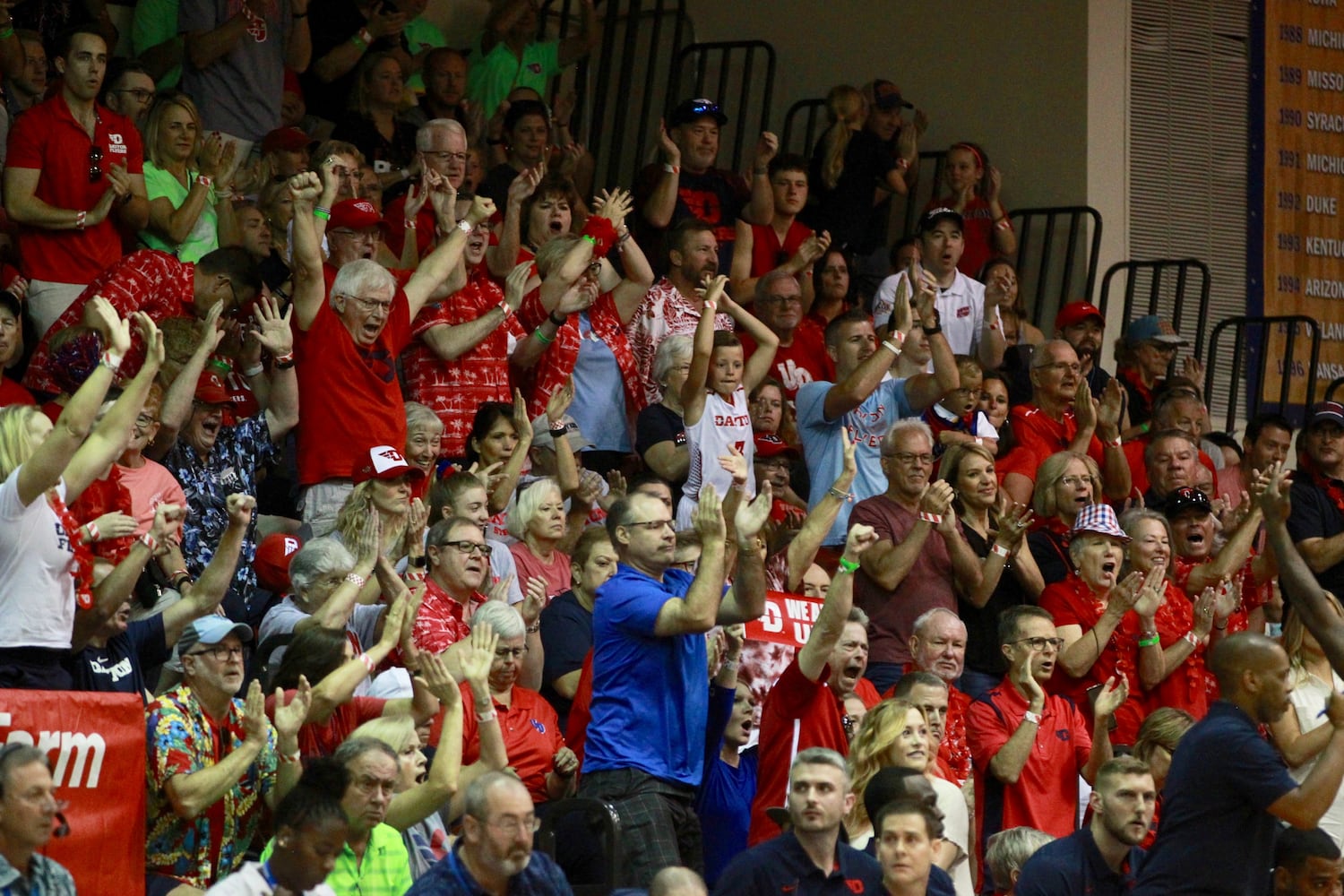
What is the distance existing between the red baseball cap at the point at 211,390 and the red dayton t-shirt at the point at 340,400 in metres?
0.45

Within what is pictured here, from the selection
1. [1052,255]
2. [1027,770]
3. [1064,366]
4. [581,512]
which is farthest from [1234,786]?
[1052,255]

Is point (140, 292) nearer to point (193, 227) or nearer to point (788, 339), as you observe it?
point (193, 227)

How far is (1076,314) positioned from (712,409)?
3837mm

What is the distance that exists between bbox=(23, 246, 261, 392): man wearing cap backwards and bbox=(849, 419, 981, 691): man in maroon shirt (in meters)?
2.88

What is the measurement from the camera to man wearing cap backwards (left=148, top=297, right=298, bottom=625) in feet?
26.5

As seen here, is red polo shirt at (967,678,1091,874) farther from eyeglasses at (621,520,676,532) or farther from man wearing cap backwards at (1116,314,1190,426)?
man wearing cap backwards at (1116,314,1190,426)

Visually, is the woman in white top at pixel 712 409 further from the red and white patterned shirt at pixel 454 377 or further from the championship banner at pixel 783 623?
the championship banner at pixel 783 623

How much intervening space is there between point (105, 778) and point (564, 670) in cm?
266

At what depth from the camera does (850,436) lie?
34.8 ft

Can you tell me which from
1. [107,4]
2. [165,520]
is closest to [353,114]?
[107,4]

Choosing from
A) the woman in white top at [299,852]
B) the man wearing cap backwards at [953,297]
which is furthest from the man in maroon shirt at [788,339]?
the woman in white top at [299,852]

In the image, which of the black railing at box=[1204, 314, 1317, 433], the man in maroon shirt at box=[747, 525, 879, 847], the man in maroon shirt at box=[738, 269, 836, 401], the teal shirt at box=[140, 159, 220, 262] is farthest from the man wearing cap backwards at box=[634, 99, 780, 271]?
the man in maroon shirt at box=[747, 525, 879, 847]

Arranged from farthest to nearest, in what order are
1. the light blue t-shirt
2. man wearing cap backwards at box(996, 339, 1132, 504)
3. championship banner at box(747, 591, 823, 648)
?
1. man wearing cap backwards at box(996, 339, 1132, 504)
2. the light blue t-shirt
3. championship banner at box(747, 591, 823, 648)

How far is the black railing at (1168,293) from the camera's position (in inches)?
564
